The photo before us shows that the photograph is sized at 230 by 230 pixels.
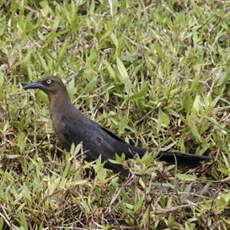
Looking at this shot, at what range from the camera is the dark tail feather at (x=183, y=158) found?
598 cm

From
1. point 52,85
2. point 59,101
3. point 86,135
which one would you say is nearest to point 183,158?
point 86,135

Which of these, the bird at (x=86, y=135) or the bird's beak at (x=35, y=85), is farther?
the bird's beak at (x=35, y=85)

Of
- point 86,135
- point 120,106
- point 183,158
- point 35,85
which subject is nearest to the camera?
point 183,158

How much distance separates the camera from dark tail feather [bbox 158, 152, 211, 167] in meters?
5.98

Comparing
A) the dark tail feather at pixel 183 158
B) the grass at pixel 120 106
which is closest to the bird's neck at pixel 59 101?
the grass at pixel 120 106

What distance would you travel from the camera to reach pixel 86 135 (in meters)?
6.21

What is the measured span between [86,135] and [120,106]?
1.64ft

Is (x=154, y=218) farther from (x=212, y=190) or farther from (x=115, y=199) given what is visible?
(x=212, y=190)

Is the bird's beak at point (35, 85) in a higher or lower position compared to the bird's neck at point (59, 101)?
higher

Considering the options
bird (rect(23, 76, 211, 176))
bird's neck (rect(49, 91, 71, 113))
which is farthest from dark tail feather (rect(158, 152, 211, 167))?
bird's neck (rect(49, 91, 71, 113))

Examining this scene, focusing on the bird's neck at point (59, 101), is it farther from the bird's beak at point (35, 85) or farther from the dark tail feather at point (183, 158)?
the dark tail feather at point (183, 158)

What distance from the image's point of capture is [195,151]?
6379 mm

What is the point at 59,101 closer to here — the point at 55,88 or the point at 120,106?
the point at 55,88

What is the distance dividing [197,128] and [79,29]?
157 centimetres
